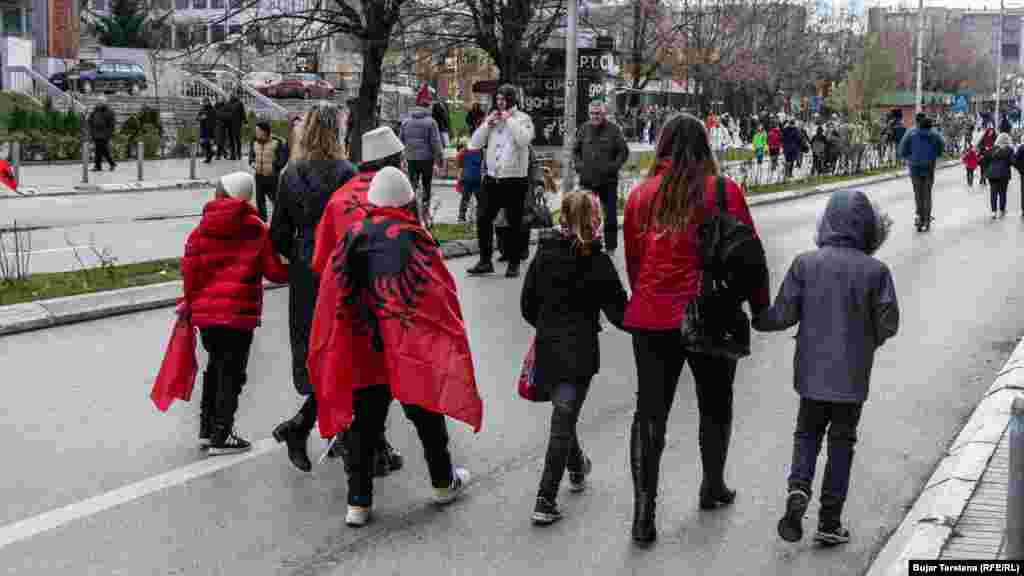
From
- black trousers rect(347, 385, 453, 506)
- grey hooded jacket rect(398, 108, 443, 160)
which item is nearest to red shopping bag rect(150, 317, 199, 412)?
black trousers rect(347, 385, 453, 506)

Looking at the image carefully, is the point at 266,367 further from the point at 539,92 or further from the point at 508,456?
the point at 539,92

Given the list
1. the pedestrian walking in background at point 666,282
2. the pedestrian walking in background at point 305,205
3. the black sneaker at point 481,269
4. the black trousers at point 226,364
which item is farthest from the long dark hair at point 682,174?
the black sneaker at point 481,269

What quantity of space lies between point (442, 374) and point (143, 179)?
2580 centimetres

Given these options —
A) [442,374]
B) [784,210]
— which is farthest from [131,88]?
[442,374]

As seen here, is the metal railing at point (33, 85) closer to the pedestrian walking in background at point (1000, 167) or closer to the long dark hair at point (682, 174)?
the pedestrian walking in background at point (1000, 167)

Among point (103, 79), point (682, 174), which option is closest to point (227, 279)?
point (682, 174)

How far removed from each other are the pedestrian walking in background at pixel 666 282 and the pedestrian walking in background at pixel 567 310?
0.14m

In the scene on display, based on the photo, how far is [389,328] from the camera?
19.6 feet

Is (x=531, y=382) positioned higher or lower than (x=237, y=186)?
lower

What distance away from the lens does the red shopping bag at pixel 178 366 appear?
712 cm

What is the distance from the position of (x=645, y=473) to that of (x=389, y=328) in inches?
48.2

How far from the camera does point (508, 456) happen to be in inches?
287

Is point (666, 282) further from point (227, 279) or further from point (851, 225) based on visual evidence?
point (227, 279)

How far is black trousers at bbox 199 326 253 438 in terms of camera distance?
712 cm
